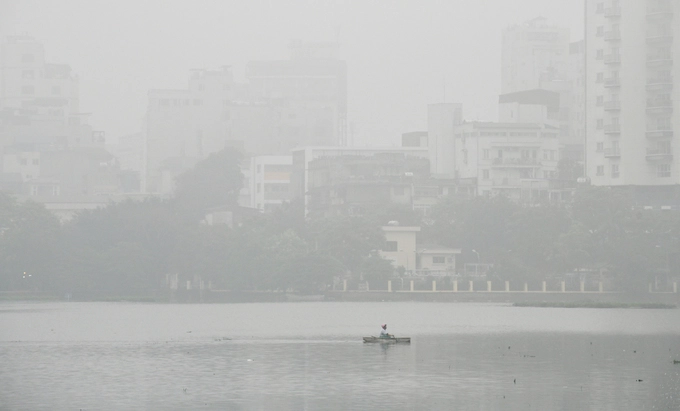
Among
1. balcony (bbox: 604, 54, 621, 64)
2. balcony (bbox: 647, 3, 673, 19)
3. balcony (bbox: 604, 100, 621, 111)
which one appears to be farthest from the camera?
balcony (bbox: 604, 54, 621, 64)

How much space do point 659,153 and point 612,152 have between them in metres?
4.52

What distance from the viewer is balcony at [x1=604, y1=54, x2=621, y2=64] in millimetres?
128325

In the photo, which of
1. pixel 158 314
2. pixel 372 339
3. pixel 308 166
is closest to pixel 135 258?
pixel 158 314

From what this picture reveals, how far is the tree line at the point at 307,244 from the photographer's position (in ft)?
385

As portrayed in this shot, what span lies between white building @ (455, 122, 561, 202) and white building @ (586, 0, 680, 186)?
24.4 metres

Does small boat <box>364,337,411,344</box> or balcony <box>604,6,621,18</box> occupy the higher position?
balcony <box>604,6,621,18</box>

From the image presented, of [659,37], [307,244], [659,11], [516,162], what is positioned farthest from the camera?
[516,162]

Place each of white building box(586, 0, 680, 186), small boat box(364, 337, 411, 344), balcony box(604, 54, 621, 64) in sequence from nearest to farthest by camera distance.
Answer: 1. small boat box(364, 337, 411, 344)
2. white building box(586, 0, 680, 186)
3. balcony box(604, 54, 621, 64)

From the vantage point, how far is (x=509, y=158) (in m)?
155

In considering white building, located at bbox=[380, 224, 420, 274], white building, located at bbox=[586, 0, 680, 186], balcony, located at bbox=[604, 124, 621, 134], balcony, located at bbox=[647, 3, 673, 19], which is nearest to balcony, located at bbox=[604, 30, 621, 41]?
white building, located at bbox=[586, 0, 680, 186]

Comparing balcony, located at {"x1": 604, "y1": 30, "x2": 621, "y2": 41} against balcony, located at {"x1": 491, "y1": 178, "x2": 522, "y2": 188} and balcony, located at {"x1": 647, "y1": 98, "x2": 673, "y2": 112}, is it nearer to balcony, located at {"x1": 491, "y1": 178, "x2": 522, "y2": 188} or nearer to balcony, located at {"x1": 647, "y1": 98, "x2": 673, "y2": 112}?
balcony, located at {"x1": 647, "y1": 98, "x2": 673, "y2": 112}

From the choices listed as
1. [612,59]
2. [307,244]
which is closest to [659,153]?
[612,59]

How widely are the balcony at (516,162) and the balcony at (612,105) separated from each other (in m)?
27.4

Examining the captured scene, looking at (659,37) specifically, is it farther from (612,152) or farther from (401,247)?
(401,247)
